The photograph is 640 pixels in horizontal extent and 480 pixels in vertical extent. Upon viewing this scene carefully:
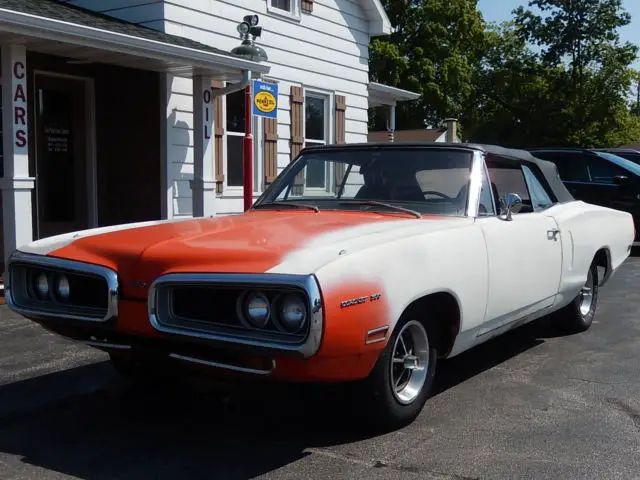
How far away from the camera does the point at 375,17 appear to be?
13.8 metres

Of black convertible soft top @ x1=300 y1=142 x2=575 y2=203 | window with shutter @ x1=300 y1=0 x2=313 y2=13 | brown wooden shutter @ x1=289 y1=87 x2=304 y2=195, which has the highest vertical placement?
window with shutter @ x1=300 y1=0 x2=313 y2=13

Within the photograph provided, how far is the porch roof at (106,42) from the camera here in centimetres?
713

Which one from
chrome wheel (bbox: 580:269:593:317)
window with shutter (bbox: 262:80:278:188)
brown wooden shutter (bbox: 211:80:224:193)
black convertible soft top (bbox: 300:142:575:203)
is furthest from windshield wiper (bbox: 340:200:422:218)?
window with shutter (bbox: 262:80:278:188)

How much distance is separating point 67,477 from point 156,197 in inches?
277

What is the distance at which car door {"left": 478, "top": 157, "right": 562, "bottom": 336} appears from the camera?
4.42 meters

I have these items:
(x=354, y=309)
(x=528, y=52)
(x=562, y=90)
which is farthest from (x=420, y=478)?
(x=528, y=52)

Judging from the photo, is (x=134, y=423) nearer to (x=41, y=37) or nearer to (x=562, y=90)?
(x=41, y=37)

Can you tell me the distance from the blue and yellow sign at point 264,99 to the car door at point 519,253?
508 cm

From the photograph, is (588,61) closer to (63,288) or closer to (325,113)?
(325,113)

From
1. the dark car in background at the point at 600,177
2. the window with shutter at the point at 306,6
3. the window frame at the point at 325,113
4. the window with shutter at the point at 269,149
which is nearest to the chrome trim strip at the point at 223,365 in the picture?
the window with shutter at the point at 269,149

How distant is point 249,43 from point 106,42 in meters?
2.56

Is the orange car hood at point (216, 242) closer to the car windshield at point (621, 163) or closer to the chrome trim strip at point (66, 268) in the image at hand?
the chrome trim strip at point (66, 268)

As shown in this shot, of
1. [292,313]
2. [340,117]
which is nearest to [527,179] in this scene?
[292,313]

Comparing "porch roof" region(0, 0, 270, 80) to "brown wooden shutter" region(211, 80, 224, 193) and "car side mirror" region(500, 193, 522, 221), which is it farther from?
"car side mirror" region(500, 193, 522, 221)
